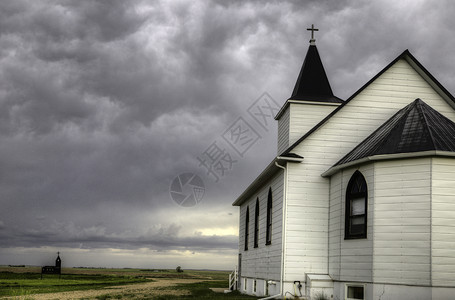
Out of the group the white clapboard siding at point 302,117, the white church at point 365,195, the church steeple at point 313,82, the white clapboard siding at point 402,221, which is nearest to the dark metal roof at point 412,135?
Result: the white church at point 365,195

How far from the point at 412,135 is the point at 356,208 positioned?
3.08 metres

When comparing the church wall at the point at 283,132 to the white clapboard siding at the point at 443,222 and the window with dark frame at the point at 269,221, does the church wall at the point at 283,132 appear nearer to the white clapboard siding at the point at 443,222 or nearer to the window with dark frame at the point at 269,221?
the window with dark frame at the point at 269,221

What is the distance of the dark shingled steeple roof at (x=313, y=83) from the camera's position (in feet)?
79.0

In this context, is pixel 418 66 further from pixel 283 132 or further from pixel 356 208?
pixel 283 132

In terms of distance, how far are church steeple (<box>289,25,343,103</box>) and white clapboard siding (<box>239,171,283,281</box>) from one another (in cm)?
467

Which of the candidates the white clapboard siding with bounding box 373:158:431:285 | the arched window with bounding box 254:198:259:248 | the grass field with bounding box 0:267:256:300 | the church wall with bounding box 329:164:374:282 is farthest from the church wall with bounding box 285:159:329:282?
the arched window with bounding box 254:198:259:248

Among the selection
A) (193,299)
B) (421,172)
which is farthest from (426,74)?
(193,299)

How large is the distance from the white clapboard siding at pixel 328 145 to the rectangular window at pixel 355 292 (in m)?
1.47

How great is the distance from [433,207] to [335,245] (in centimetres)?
437

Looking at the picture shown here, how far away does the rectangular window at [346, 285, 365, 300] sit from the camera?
16.6 meters

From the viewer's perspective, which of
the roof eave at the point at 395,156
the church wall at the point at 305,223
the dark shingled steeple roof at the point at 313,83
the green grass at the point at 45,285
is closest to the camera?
the roof eave at the point at 395,156

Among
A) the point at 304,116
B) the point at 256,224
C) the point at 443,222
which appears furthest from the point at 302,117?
the point at 443,222

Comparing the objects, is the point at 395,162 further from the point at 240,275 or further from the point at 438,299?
the point at 240,275

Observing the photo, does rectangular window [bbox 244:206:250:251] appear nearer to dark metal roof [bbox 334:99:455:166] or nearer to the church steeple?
the church steeple
